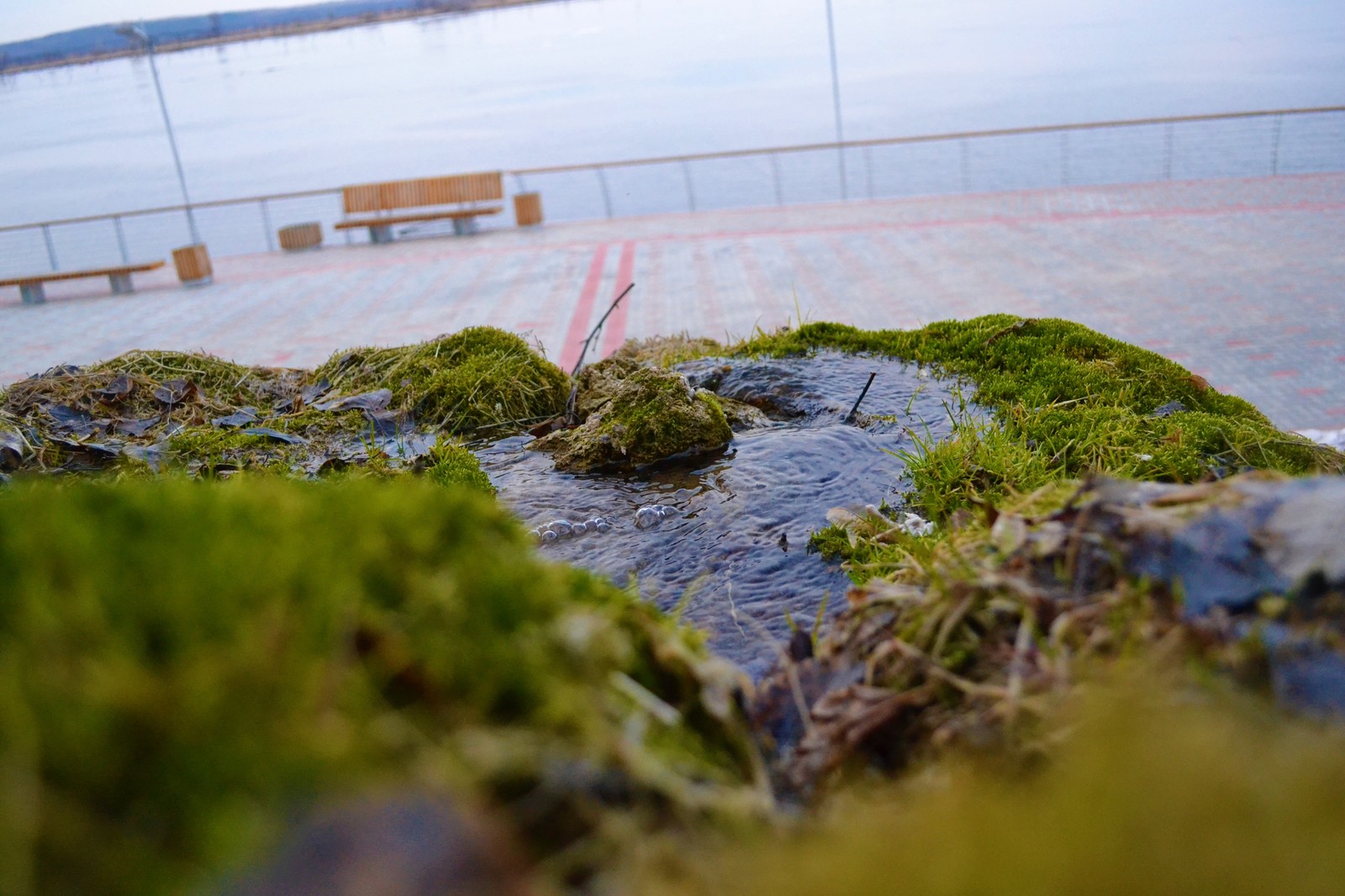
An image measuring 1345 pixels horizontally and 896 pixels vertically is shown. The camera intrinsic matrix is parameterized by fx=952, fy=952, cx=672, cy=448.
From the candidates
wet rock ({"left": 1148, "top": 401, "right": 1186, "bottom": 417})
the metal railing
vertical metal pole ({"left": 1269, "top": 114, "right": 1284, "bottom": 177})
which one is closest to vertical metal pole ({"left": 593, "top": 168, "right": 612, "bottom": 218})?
the metal railing

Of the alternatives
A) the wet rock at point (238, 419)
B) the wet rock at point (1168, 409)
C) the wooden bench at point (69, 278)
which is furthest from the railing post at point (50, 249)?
the wet rock at point (1168, 409)

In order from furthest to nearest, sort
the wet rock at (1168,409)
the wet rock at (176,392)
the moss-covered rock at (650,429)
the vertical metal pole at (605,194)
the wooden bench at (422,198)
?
the vertical metal pole at (605,194), the wooden bench at (422,198), the wet rock at (176,392), the moss-covered rock at (650,429), the wet rock at (1168,409)

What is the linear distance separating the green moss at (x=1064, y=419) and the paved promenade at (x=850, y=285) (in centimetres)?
317

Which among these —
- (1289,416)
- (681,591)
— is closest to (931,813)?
(681,591)

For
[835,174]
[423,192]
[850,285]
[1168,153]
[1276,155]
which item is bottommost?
[850,285]

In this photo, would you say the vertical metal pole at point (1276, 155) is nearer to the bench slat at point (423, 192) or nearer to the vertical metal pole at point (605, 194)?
the vertical metal pole at point (605, 194)

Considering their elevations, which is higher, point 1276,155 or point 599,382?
point 599,382

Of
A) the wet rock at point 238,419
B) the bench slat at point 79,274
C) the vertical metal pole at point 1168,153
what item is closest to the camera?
the wet rock at point 238,419

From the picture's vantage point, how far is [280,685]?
766mm

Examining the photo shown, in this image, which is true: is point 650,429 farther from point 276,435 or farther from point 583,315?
point 583,315

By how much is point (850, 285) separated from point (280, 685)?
469 inches

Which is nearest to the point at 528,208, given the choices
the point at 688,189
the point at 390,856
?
the point at 688,189

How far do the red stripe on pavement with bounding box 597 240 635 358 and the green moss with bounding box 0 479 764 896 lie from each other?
744 cm

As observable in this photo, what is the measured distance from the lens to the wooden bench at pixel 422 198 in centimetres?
1919
